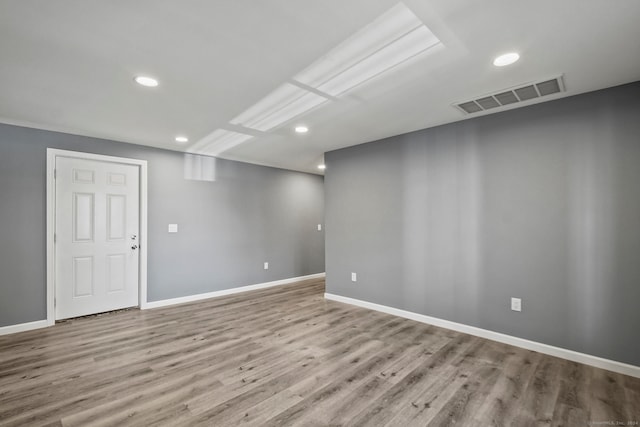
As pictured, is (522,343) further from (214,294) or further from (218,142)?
(218,142)

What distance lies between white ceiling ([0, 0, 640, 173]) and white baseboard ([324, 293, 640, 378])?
2.35 metres

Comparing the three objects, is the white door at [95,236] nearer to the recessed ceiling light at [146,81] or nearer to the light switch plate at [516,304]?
the recessed ceiling light at [146,81]

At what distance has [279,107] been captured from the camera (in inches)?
120

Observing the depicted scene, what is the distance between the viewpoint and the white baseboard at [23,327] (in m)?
3.26

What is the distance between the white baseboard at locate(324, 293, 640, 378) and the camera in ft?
7.97

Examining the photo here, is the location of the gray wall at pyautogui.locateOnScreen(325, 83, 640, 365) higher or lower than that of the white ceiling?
lower

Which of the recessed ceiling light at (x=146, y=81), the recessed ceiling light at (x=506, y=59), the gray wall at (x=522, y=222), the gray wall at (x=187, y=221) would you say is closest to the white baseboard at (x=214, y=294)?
the gray wall at (x=187, y=221)

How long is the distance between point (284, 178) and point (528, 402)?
493 cm

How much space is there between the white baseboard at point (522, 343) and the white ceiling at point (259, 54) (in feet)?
7.72

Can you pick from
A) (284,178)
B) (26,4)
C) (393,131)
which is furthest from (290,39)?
(284,178)

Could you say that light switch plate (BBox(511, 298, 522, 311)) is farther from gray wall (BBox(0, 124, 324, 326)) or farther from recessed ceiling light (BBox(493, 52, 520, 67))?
gray wall (BBox(0, 124, 324, 326))

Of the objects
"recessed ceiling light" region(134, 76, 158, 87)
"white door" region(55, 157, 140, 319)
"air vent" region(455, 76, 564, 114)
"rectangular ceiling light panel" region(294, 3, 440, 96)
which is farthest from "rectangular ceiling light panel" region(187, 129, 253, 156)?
"air vent" region(455, 76, 564, 114)

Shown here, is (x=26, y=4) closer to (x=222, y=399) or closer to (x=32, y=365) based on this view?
(x=222, y=399)

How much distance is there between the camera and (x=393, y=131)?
12.3 feet
